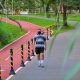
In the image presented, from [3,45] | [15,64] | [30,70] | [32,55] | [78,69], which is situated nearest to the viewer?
[78,69]

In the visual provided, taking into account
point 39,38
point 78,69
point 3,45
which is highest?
point 78,69

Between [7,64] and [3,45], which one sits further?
[3,45]

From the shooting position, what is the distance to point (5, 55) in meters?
29.0

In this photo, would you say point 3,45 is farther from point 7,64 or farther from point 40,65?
point 40,65

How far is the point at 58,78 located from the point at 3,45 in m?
17.9

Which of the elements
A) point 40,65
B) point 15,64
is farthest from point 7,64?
point 40,65

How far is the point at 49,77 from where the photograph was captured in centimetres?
1831

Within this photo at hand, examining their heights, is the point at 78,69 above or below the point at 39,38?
above

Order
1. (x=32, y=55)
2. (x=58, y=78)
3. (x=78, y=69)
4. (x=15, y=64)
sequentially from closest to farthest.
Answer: (x=78, y=69) → (x=58, y=78) → (x=15, y=64) → (x=32, y=55)

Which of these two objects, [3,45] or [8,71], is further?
[3,45]

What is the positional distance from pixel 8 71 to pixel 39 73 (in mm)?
1894

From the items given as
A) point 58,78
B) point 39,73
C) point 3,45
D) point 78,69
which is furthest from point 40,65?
point 78,69

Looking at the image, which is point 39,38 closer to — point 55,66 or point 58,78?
point 55,66

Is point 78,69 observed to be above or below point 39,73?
above
